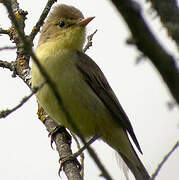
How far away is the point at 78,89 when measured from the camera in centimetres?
463

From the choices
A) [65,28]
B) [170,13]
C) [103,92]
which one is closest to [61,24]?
[65,28]

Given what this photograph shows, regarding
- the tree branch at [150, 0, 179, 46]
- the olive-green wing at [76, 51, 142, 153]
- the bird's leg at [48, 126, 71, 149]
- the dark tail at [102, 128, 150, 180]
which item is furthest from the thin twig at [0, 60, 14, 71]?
the tree branch at [150, 0, 179, 46]

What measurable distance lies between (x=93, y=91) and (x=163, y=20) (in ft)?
12.0

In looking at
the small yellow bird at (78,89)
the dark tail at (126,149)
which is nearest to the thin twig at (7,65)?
the small yellow bird at (78,89)

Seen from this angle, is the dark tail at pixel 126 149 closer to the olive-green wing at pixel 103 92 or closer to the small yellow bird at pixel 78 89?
the small yellow bird at pixel 78 89

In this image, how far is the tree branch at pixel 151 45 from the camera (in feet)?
3.96

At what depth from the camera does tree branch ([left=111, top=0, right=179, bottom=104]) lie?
3.96 ft

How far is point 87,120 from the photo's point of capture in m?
4.71

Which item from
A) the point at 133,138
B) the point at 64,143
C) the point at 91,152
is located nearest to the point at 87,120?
the point at 64,143

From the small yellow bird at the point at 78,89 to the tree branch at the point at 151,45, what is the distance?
3183 mm

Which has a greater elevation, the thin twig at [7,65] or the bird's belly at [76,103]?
the thin twig at [7,65]

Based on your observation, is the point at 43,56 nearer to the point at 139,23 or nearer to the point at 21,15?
the point at 21,15

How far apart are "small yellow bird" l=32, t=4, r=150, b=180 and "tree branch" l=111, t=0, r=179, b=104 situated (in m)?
3.18

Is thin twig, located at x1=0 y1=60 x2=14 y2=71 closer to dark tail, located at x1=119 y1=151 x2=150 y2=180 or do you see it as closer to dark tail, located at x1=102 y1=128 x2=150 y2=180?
dark tail, located at x1=102 y1=128 x2=150 y2=180
